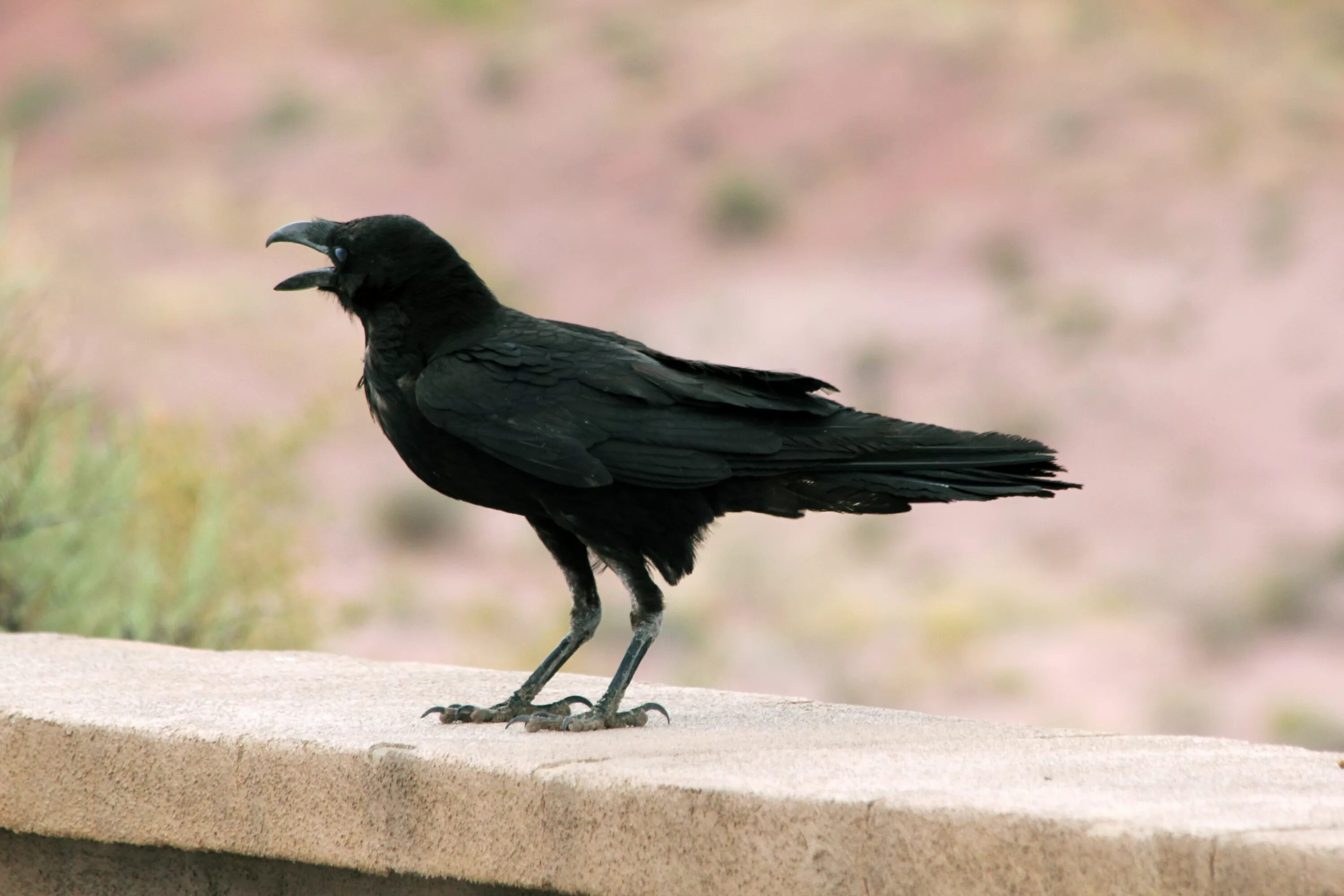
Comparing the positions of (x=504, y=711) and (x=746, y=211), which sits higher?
(x=746, y=211)

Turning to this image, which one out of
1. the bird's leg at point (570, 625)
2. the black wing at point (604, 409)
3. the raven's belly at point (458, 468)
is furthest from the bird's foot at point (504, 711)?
the black wing at point (604, 409)

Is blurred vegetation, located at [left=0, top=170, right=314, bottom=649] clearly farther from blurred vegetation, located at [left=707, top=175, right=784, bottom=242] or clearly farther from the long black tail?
blurred vegetation, located at [left=707, top=175, right=784, bottom=242]

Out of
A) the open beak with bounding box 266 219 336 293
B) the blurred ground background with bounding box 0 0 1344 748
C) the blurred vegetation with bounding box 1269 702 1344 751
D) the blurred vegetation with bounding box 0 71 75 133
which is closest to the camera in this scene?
the open beak with bounding box 266 219 336 293

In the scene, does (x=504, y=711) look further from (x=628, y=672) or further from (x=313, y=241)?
(x=313, y=241)

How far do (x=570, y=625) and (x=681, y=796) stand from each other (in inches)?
47.4

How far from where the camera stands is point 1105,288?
31203 millimetres

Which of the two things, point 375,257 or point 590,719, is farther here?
point 375,257

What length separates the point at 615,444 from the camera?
4.07 m

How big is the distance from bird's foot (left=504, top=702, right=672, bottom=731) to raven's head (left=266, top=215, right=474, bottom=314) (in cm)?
118

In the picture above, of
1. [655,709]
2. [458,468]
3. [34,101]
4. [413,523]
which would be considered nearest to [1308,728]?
[413,523]

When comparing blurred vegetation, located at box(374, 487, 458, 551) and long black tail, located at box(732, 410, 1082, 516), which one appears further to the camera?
blurred vegetation, located at box(374, 487, 458, 551)

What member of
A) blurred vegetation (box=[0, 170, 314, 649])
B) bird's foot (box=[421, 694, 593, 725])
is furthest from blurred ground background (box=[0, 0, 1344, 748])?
bird's foot (box=[421, 694, 593, 725])

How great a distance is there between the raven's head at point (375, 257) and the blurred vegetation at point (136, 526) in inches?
131

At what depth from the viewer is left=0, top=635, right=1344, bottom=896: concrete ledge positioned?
9.23ft
